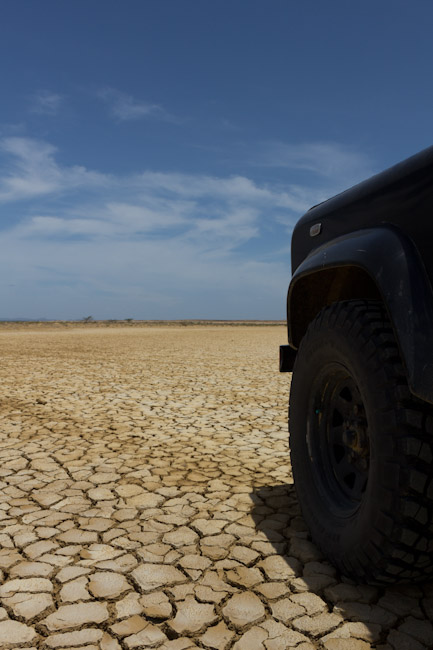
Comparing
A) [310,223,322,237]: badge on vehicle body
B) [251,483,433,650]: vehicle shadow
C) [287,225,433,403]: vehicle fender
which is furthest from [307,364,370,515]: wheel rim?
[310,223,322,237]: badge on vehicle body

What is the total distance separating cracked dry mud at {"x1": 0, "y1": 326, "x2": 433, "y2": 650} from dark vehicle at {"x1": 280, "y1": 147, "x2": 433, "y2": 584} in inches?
8.2

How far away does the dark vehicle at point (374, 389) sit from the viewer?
1553 mm

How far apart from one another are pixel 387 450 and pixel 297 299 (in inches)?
45.2

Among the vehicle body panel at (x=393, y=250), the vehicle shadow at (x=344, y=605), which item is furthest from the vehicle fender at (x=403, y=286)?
the vehicle shadow at (x=344, y=605)

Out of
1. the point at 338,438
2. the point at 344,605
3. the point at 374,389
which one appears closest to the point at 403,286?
the point at 374,389

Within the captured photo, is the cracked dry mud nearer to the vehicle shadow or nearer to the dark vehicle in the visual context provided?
the vehicle shadow

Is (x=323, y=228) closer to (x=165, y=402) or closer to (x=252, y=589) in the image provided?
(x=252, y=589)

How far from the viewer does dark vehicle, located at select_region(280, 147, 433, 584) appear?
1.55 m

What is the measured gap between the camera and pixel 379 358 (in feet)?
5.50

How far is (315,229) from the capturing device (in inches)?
96.1

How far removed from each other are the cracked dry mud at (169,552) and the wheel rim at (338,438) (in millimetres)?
364

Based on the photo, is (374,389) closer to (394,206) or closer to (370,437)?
(370,437)

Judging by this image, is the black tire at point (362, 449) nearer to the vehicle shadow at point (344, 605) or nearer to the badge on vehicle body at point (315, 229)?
the vehicle shadow at point (344, 605)

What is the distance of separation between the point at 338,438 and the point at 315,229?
1.03 meters
